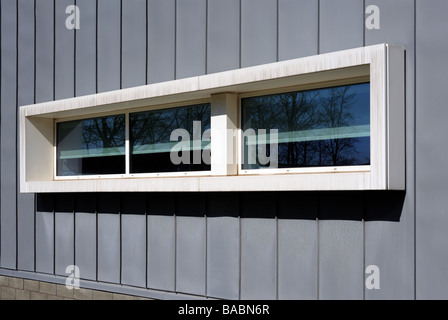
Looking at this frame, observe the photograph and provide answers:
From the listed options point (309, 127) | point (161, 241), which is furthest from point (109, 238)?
point (309, 127)

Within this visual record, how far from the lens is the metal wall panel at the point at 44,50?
6.99 m

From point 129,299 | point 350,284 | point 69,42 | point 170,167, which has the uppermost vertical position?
point 69,42

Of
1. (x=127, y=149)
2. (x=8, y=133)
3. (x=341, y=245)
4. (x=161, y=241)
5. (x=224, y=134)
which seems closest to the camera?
(x=341, y=245)

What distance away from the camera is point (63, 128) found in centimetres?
707

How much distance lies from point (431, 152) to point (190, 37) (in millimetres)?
2375

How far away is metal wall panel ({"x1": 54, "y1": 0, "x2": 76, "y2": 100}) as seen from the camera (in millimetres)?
6738

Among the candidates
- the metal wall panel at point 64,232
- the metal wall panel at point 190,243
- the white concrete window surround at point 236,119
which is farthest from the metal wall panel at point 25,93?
the metal wall panel at point 190,243

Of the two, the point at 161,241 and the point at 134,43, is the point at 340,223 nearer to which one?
the point at 161,241

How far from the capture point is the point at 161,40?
5805 mm

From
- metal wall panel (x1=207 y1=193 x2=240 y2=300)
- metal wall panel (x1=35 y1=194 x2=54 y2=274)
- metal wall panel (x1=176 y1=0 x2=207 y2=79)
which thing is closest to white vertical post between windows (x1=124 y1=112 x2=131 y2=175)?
metal wall panel (x1=176 y1=0 x2=207 y2=79)

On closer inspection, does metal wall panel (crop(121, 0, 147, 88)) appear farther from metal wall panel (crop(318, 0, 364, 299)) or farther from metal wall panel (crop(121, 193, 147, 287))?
metal wall panel (crop(318, 0, 364, 299))

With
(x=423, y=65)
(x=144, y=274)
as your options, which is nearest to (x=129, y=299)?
(x=144, y=274)
